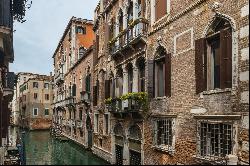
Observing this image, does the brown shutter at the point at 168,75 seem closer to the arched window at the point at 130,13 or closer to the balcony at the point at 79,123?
the arched window at the point at 130,13

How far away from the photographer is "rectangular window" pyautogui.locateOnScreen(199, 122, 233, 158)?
27.7 feet

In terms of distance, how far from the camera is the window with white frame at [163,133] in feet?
37.9

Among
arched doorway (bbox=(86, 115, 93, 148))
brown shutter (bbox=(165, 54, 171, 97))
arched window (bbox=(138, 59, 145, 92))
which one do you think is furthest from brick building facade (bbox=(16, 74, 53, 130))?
brown shutter (bbox=(165, 54, 171, 97))

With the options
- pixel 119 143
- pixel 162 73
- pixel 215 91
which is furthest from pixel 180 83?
pixel 119 143

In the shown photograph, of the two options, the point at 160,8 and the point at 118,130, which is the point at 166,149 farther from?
the point at 118,130

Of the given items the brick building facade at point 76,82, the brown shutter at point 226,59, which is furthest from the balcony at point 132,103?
the brick building facade at point 76,82

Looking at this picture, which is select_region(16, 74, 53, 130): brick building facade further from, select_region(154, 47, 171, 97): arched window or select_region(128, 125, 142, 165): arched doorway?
select_region(154, 47, 171, 97): arched window

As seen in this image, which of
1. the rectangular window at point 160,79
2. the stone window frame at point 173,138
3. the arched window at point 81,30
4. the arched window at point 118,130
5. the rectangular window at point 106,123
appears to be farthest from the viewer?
the arched window at point 81,30

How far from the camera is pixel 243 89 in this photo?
25.7ft

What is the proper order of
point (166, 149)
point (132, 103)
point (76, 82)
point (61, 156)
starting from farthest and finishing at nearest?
point (76, 82), point (61, 156), point (132, 103), point (166, 149)

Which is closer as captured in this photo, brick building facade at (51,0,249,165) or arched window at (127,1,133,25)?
brick building facade at (51,0,249,165)

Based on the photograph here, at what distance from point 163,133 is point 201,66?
368cm

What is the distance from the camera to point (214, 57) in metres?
9.41

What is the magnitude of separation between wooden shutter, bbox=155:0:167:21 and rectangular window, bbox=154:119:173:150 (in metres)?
4.27
